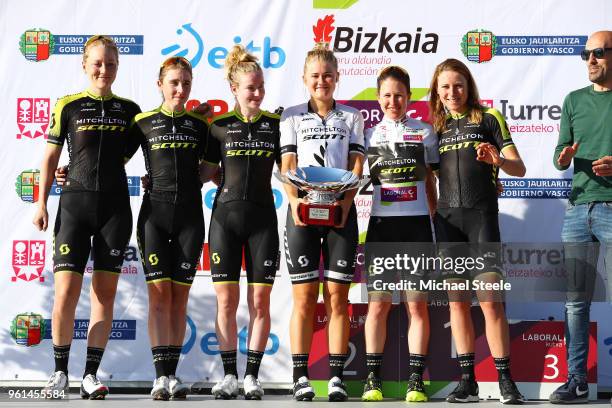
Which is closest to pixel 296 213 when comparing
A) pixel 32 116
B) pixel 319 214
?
pixel 319 214

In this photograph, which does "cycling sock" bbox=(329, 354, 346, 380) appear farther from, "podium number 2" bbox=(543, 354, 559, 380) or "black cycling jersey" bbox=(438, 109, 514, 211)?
"podium number 2" bbox=(543, 354, 559, 380)

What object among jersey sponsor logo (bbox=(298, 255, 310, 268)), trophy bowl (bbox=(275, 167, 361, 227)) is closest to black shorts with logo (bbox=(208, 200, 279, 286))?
jersey sponsor logo (bbox=(298, 255, 310, 268))

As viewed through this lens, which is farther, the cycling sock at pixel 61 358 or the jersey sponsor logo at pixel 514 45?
the jersey sponsor logo at pixel 514 45

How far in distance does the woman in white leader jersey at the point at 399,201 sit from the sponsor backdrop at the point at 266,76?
0.92 meters

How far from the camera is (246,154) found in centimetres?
551

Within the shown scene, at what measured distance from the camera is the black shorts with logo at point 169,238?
540cm

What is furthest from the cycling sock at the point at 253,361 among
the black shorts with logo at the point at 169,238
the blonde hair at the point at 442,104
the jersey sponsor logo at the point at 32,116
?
the jersey sponsor logo at the point at 32,116

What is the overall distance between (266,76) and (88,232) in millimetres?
1874

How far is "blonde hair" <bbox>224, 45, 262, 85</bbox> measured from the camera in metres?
5.59

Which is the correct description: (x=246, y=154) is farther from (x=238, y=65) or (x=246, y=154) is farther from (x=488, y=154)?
(x=488, y=154)

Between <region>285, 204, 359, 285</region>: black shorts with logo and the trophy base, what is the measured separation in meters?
0.09

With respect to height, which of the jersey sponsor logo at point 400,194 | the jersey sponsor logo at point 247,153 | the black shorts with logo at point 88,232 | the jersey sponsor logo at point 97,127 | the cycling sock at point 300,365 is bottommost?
the cycling sock at point 300,365

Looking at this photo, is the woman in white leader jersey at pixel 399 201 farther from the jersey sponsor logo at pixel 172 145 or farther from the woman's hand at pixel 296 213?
the jersey sponsor logo at pixel 172 145

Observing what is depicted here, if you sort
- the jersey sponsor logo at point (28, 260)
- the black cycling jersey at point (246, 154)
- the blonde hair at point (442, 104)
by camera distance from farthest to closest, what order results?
the jersey sponsor logo at point (28, 260) < the blonde hair at point (442, 104) < the black cycling jersey at point (246, 154)
